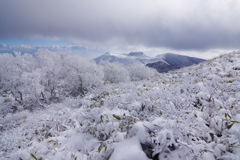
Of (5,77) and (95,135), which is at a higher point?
(95,135)

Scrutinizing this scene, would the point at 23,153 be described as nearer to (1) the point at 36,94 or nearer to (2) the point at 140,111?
(2) the point at 140,111

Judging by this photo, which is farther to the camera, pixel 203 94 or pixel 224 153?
pixel 203 94

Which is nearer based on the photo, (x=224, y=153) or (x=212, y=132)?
(x=224, y=153)

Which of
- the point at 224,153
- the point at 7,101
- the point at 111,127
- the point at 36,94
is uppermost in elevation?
the point at 224,153

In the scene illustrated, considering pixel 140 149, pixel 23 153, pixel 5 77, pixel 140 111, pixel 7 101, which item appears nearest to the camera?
pixel 140 149

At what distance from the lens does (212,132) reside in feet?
10.6

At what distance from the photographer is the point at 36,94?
26734mm

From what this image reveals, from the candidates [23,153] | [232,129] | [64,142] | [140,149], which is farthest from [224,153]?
[23,153]

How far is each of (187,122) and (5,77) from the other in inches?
1394

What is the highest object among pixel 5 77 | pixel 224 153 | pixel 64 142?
pixel 224 153

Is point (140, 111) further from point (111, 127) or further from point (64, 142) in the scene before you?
point (64, 142)

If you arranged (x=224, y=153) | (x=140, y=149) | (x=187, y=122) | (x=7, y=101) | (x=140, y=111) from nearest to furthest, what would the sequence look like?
(x=224, y=153)
(x=140, y=149)
(x=187, y=122)
(x=140, y=111)
(x=7, y=101)

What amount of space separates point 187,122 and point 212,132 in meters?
0.61

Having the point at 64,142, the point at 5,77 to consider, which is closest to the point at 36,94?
the point at 5,77
